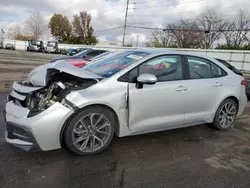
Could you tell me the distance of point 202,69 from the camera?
4387 mm

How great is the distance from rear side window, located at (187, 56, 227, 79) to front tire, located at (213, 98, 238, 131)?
0.58m

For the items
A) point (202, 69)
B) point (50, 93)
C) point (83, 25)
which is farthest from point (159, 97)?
point (83, 25)

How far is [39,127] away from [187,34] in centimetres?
5237

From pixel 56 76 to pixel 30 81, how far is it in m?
0.53

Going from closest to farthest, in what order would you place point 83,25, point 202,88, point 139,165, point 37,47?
point 139,165 → point 202,88 → point 37,47 → point 83,25

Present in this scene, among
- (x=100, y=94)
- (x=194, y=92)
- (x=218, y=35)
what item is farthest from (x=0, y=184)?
(x=218, y=35)

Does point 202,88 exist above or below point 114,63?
below

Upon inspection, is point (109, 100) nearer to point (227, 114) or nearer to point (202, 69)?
point (202, 69)

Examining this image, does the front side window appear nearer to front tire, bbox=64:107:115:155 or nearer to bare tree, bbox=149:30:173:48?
front tire, bbox=64:107:115:155

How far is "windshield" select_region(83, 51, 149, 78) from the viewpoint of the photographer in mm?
3686

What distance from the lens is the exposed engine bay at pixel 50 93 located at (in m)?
3.15

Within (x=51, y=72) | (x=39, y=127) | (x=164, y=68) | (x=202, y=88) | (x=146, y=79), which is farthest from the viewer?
(x=202, y=88)

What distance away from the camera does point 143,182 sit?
2805 mm

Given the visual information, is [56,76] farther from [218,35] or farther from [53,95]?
[218,35]
